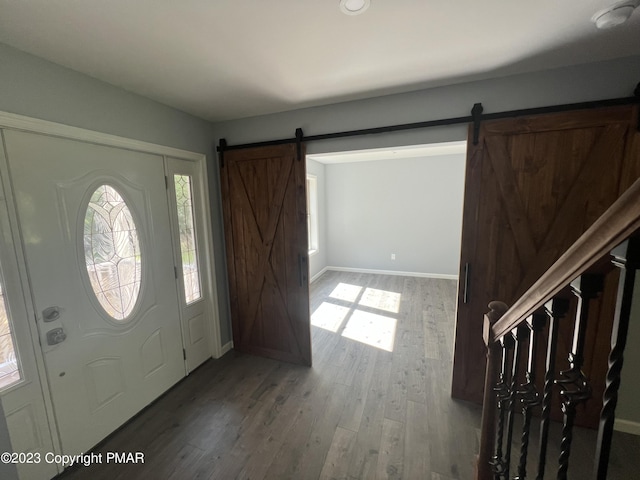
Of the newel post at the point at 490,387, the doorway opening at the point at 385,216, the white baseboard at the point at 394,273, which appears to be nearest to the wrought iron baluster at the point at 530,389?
the newel post at the point at 490,387

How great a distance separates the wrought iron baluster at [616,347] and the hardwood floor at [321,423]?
1.51m

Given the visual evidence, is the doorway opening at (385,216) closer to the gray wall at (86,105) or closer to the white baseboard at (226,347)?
the white baseboard at (226,347)

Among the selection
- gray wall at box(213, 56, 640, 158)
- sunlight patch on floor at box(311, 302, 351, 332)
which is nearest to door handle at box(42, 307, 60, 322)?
gray wall at box(213, 56, 640, 158)

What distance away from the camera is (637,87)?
163cm

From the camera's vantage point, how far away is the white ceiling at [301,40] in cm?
122

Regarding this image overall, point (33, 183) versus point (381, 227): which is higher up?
point (33, 183)

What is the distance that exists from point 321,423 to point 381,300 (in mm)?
2681

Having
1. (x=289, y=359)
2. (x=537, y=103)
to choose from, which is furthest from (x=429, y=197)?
(x=289, y=359)

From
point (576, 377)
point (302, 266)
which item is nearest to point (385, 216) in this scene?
point (302, 266)

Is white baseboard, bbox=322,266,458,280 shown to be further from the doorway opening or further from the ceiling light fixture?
the ceiling light fixture

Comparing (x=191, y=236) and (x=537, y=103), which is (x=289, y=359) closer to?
(x=191, y=236)

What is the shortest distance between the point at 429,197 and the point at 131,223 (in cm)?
511

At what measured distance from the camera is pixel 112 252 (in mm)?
1952

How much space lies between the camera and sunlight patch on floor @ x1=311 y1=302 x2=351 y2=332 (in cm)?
370
